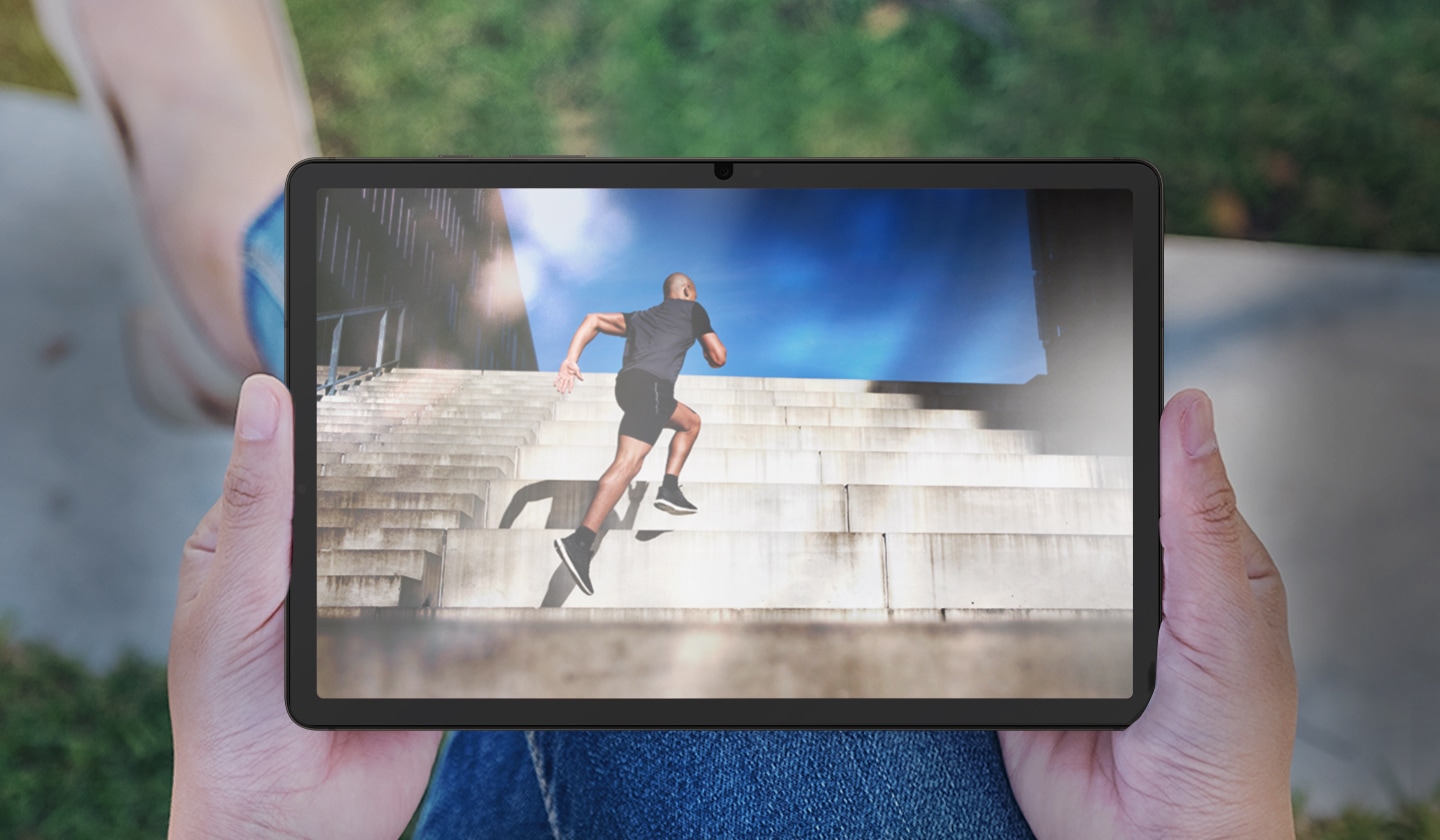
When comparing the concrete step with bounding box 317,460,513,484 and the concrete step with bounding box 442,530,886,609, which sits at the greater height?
the concrete step with bounding box 317,460,513,484

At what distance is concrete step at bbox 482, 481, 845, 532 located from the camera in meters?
0.93

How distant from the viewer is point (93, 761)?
1730 millimetres

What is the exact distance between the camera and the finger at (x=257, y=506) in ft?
3.00

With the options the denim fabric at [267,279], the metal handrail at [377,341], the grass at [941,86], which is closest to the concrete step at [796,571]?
the metal handrail at [377,341]

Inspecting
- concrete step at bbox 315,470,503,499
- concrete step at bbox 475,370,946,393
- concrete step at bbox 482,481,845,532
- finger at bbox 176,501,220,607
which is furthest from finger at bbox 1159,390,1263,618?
finger at bbox 176,501,220,607

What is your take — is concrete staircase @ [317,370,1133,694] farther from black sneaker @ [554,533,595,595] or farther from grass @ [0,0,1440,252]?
grass @ [0,0,1440,252]

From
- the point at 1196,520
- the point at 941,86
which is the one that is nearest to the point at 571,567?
the point at 1196,520

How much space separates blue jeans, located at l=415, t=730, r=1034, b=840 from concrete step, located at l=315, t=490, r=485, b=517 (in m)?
0.44

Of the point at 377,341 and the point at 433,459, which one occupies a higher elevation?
the point at 377,341

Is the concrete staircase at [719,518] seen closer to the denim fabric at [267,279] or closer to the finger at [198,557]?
the finger at [198,557]

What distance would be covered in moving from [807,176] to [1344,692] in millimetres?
1723

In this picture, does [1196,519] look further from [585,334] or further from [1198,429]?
[585,334]

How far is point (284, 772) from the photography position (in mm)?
971

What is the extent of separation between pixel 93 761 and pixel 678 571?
5.24ft
